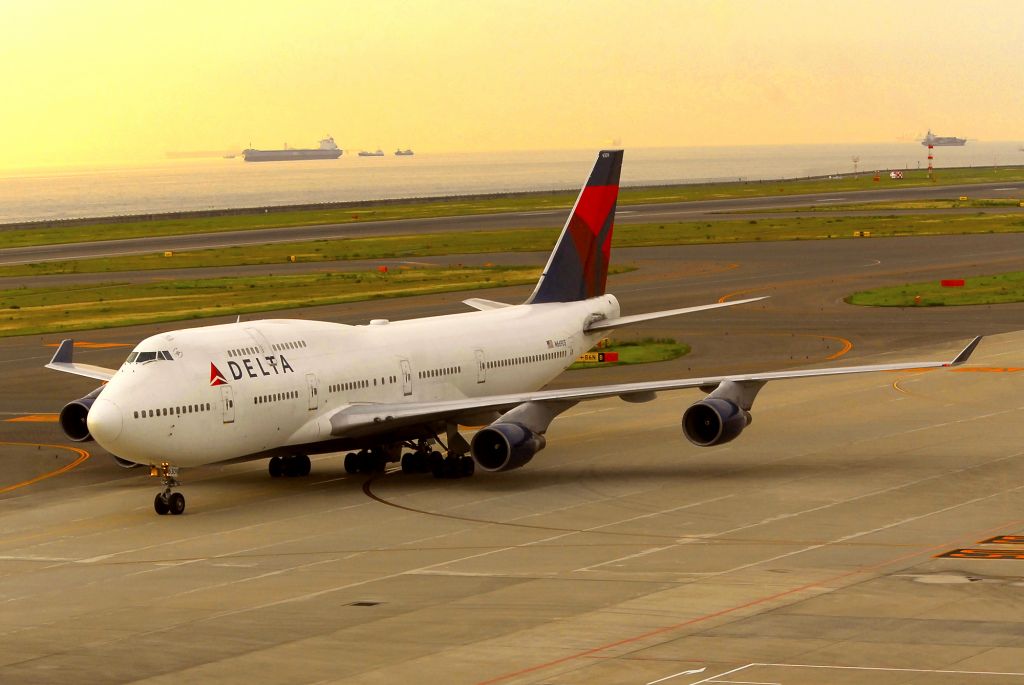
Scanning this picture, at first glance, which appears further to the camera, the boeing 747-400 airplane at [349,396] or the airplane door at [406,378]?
the airplane door at [406,378]

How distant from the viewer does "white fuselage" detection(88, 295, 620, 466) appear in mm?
38625

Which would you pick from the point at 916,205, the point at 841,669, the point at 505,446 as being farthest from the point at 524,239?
the point at 841,669

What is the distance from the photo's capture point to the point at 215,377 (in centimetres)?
3972

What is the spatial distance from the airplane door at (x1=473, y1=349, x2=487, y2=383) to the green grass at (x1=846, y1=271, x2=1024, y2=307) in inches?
1669

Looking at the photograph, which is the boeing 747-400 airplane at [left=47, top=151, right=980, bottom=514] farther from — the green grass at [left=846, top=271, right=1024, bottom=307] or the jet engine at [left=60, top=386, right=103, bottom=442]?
the green grass at [left=846, top=271, right=1024, bottom=307]

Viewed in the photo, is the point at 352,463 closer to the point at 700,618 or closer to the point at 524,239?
the point at 700,618

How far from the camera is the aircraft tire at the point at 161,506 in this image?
4022 cm

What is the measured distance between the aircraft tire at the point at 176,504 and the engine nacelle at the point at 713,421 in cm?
1386

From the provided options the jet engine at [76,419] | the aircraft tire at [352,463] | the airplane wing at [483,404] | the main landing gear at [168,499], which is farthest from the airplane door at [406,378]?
the jet engine at [76,419]

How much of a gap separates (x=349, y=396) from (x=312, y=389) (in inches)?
60.3

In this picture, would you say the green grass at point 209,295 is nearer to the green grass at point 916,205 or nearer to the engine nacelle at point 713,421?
the engine nacelle at point 713,421

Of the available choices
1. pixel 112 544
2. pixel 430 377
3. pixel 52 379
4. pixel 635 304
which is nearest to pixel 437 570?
pixel 112 544

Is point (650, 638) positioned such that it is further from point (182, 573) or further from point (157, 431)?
point (157, 431)

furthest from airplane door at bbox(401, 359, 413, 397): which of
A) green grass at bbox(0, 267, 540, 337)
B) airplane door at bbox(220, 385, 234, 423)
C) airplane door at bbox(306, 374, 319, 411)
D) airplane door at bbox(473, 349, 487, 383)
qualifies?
green grass at bbox(0, 267, 540, 337)
